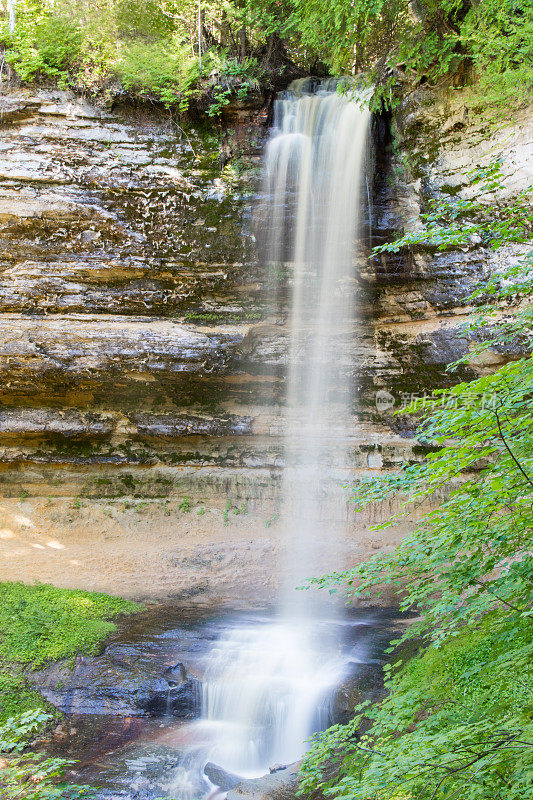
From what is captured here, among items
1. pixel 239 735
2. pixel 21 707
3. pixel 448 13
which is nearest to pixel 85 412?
pixel 21 707

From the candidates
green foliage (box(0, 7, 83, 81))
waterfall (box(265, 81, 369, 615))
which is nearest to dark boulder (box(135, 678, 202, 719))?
waterfall (box(265, 81, 369, 615))

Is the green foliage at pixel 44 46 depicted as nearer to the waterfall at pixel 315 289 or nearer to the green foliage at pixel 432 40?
the waterfall at pixel 315 289

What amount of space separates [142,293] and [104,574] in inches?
232

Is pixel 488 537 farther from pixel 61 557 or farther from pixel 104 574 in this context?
pixel 61 557

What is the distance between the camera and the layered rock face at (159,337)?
36.2 ft

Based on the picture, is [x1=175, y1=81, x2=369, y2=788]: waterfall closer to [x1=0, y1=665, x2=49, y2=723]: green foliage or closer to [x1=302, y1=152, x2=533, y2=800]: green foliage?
[x1=0, y1=665, x2=49, y2=723]: green foliage

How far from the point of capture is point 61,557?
11.3 m

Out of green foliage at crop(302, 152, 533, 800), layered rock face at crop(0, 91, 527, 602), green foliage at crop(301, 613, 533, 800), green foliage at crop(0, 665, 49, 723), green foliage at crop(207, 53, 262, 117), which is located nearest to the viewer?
green foliage at crop(301, 613, 533, 800)

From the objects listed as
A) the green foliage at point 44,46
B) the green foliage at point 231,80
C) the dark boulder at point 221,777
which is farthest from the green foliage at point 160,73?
the dark boulder at point 221,777

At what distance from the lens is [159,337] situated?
38.2 ft

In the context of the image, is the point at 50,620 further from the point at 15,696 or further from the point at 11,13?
the point at 11,13

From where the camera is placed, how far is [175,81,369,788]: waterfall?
680 centimetres

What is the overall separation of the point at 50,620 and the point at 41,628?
0.90 ft

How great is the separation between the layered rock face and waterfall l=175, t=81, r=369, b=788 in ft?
1.30
